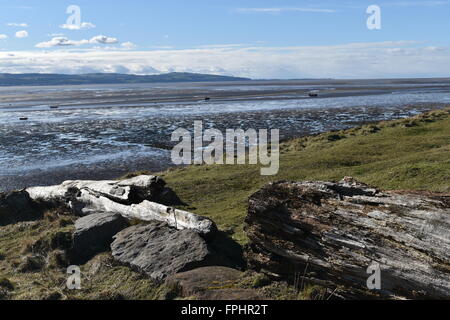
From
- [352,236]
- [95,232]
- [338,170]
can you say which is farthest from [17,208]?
[338,170]

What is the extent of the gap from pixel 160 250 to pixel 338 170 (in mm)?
15394

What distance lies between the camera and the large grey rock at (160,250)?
10.1 m

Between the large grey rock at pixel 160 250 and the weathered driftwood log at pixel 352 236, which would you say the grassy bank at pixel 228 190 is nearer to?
the large grey rock at pixel 160 250

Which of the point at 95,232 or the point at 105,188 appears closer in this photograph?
the point at 95,232

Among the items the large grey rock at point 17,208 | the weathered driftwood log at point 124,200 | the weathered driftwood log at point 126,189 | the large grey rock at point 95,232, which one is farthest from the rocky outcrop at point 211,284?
the large grey rock at point 17,208

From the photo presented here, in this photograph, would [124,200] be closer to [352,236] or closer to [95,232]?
[95,232]

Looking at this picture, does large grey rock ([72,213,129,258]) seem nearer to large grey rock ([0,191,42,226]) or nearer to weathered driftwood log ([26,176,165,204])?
weathered driftwood log ([26,176,165,204])

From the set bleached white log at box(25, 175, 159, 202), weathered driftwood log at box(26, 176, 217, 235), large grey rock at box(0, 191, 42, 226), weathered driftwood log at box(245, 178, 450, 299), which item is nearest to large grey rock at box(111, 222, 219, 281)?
weathered driftwood log at box(26, 176, 217, 235)

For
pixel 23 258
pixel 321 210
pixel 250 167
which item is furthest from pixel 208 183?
pixel 321 210

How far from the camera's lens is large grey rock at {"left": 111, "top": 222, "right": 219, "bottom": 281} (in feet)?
33.0

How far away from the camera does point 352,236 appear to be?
7.77 meters

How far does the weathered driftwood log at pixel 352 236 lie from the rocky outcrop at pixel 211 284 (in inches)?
27.0

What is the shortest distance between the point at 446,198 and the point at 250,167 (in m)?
21.7

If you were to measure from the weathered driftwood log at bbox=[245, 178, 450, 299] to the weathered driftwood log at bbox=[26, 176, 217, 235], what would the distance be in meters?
2.86
